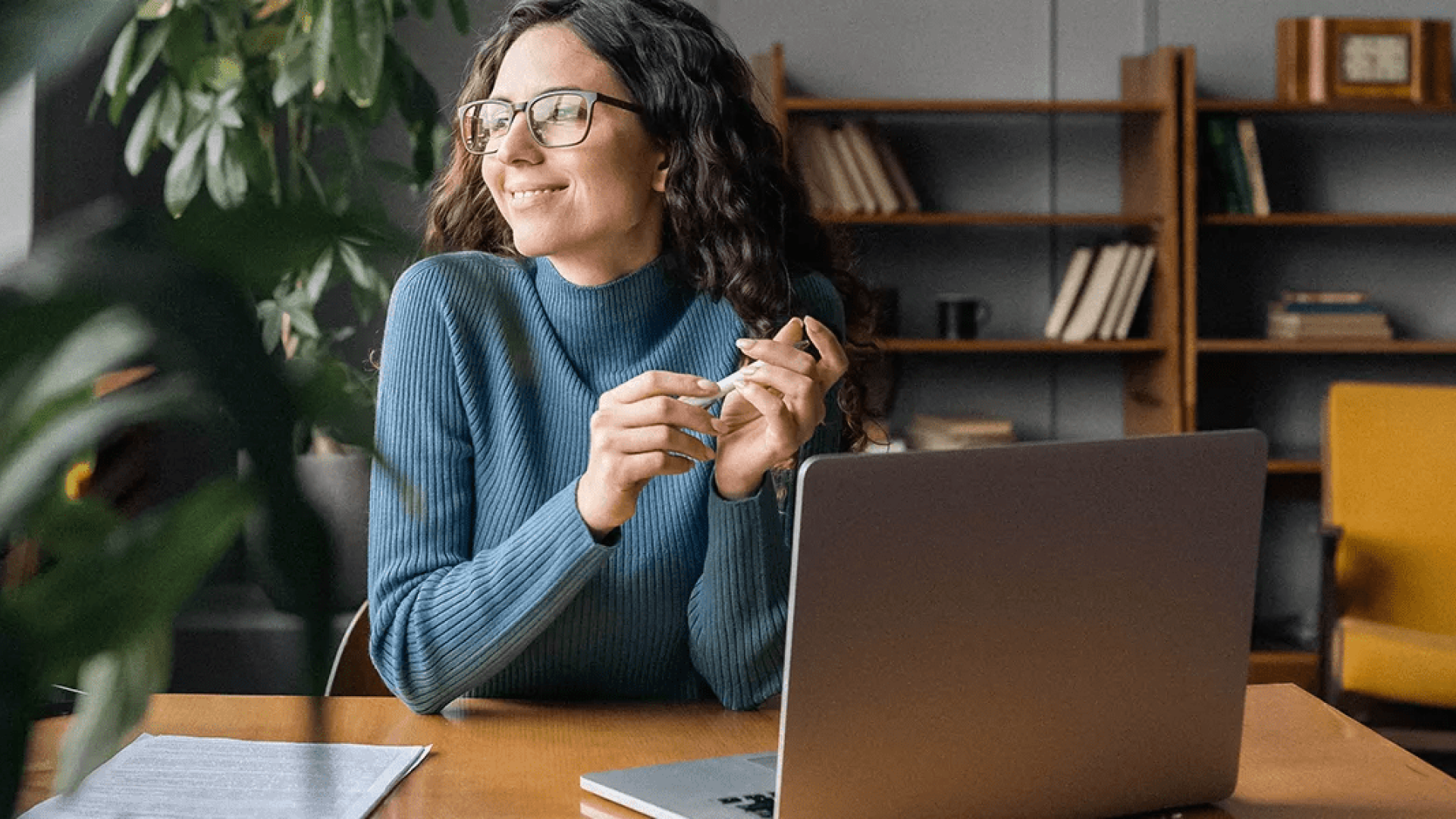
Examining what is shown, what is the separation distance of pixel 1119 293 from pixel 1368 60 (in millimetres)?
947

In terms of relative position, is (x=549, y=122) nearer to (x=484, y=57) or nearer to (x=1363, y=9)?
(x=484, y=57)

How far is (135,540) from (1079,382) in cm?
415

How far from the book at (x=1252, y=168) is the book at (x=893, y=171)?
919mm

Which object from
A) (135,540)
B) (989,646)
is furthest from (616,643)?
(135,540)

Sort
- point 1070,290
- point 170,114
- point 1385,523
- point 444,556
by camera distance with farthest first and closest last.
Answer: point 1070,290
point 1385,523
point 170,114
point 444,556

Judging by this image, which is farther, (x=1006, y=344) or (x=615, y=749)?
(x=1006, y=344)

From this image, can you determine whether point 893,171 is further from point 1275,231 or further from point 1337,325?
point 1337,325

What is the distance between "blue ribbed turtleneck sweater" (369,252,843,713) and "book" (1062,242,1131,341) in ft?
8.32

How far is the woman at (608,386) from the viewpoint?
1199 mm

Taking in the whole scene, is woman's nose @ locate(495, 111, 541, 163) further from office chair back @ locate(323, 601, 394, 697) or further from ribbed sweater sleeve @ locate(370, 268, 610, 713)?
office chair back @ locate(323, 601, 394, 697)

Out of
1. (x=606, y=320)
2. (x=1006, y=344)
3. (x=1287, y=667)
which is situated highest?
(x=606, y=320)

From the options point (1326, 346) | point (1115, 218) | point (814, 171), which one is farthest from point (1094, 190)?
point (814, 171)

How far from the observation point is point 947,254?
412cm

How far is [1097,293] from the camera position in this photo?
391 cm
